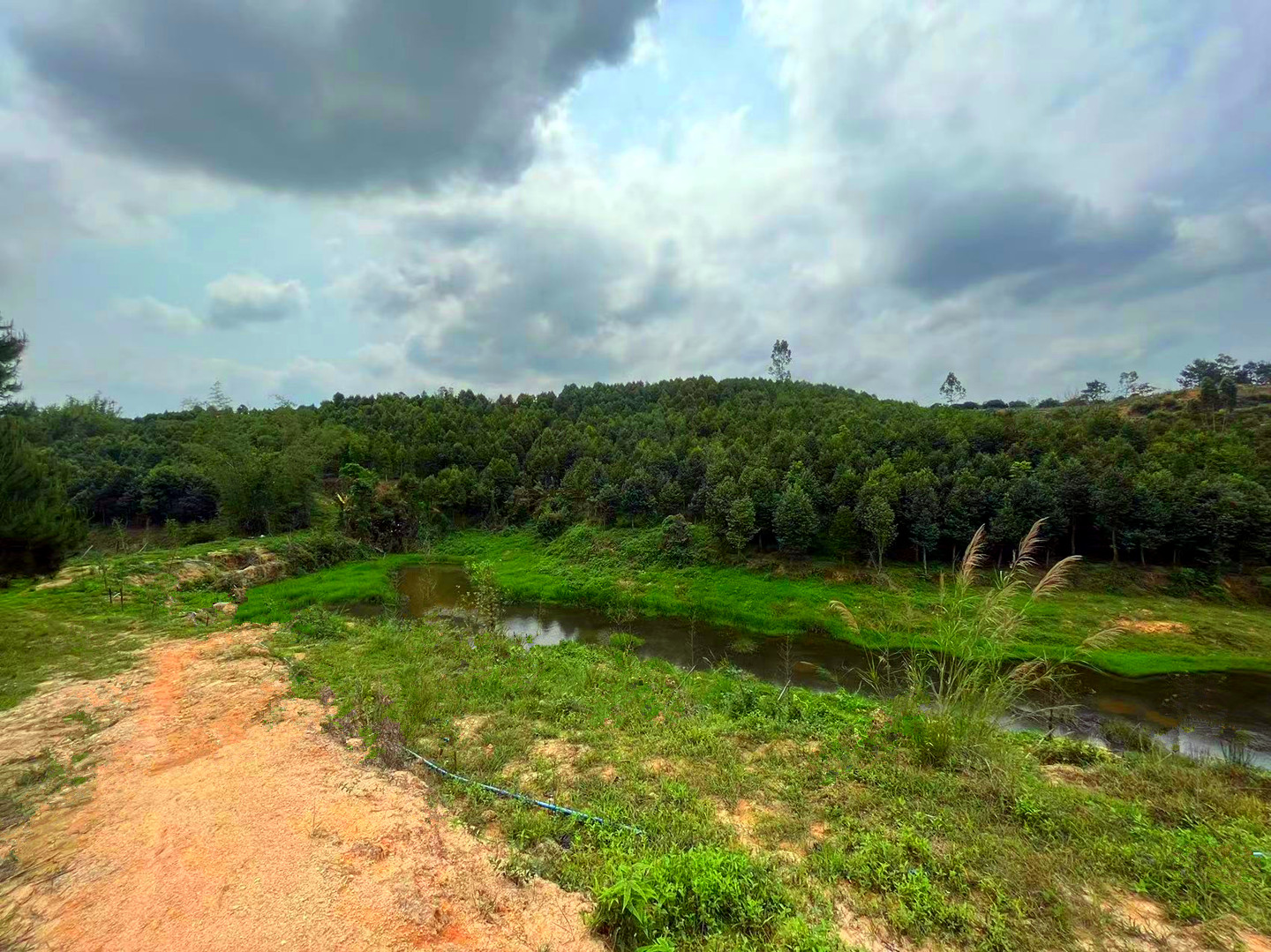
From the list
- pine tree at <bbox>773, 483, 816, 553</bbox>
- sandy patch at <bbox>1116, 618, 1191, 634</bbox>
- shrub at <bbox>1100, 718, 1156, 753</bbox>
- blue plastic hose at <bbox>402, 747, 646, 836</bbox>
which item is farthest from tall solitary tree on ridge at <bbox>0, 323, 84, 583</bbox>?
sandy patch at <bbox>1116, 618, 1191, 634</bbox>

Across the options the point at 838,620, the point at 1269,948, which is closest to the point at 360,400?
the point at 838,620

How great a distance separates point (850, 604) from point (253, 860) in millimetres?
25752

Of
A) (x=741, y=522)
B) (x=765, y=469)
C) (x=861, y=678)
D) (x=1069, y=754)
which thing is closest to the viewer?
(x=1069, y=754)

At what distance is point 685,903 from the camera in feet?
14.3

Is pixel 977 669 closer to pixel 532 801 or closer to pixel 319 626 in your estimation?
pixel 532 801

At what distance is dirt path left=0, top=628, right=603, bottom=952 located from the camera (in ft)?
14.2

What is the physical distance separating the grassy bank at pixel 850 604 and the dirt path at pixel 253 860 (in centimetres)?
1348

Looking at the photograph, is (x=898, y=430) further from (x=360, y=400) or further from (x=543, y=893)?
(x=360, y=400)

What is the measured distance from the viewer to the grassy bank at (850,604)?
2006 centimetres

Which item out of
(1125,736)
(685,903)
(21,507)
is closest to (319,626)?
(21,507)

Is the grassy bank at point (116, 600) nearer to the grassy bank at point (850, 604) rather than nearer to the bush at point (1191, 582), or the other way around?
the grassy bank at point (850, 604)

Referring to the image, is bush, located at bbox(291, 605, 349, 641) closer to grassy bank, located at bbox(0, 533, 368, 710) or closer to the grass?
the grass

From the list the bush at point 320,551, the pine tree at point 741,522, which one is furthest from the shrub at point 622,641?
the bush at point 320,551

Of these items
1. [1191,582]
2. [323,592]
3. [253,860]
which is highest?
[253,860]
